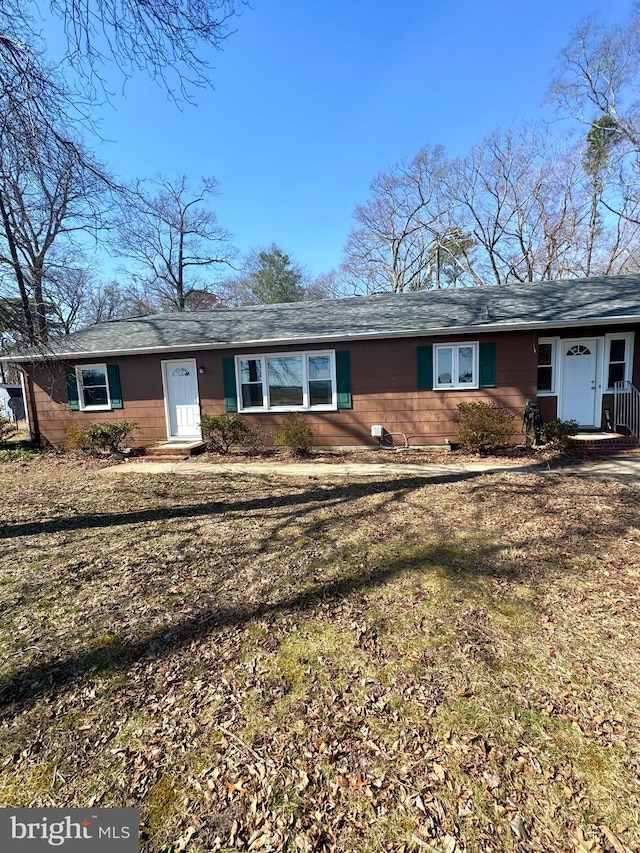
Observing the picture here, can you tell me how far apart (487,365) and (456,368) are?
630 millimetres

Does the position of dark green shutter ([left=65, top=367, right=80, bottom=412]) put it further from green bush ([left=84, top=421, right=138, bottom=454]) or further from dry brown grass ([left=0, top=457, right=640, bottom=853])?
dry brown grass ([left=0, top=457, right=640, bottom=853])

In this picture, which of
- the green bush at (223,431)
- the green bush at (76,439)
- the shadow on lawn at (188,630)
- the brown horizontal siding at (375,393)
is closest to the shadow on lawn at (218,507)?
the shadow on lawn at (188,630)

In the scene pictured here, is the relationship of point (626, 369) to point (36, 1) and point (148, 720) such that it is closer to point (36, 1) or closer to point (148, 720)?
point (148, 720)

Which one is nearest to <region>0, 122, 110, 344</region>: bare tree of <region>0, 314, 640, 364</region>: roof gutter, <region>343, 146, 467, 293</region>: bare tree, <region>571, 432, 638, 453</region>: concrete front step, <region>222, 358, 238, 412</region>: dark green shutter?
<region>0, 314, 640, 364</region>: roof gutter

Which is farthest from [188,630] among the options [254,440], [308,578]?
[254,440]

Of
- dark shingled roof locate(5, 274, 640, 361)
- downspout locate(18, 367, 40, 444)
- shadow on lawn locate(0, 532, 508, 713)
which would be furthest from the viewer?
downspout locate(18, 367, 40, 444)

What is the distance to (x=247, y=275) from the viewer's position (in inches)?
1187

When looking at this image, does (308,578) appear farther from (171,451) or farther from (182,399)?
(182,399)

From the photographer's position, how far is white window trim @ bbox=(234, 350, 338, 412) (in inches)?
365

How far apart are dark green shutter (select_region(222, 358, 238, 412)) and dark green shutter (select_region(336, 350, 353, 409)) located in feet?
8.29

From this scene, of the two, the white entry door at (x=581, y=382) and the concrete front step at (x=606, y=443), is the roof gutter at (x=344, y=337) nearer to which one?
the white entry door at (x=581, y=382)

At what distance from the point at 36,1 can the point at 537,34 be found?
484 inches

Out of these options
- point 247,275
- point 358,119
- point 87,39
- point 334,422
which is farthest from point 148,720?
point 247,275

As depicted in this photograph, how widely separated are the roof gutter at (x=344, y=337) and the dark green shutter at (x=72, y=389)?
34 centimetres
